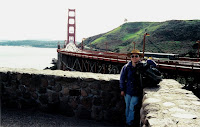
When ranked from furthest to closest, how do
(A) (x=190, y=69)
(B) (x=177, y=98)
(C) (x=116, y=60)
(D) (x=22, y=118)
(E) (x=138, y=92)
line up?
(C) (x=116, y=60)
(A) (x=190, y=69)
(D) (x=22, y=118)
(E) (x=138, y=92)
(B) (x=177, y=98)

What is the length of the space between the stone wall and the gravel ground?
0.47 ft

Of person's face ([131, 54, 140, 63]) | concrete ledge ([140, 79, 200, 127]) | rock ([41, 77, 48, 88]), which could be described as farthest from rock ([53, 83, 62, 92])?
concrete ledge ([140, 79, 200, 127])

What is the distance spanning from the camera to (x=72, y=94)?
3.67 m

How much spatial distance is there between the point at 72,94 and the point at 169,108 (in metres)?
1.90

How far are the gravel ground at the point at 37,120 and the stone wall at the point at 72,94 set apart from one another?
0.14 meters

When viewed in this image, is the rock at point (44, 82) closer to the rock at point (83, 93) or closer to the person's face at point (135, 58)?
the rock at point (83, 93)

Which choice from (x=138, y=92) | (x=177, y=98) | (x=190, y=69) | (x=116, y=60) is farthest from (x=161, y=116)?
(x=116, y=60)

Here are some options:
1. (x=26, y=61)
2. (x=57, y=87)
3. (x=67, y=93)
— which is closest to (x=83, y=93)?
(x=67, y=93)

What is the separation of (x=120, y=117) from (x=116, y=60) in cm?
1502

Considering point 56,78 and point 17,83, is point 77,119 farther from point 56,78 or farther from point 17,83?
point 17,83

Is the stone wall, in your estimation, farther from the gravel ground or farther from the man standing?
the man standing

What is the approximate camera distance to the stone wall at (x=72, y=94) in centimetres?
360

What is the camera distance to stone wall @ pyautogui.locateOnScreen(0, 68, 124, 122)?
11.8ft

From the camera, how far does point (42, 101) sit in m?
3.79
